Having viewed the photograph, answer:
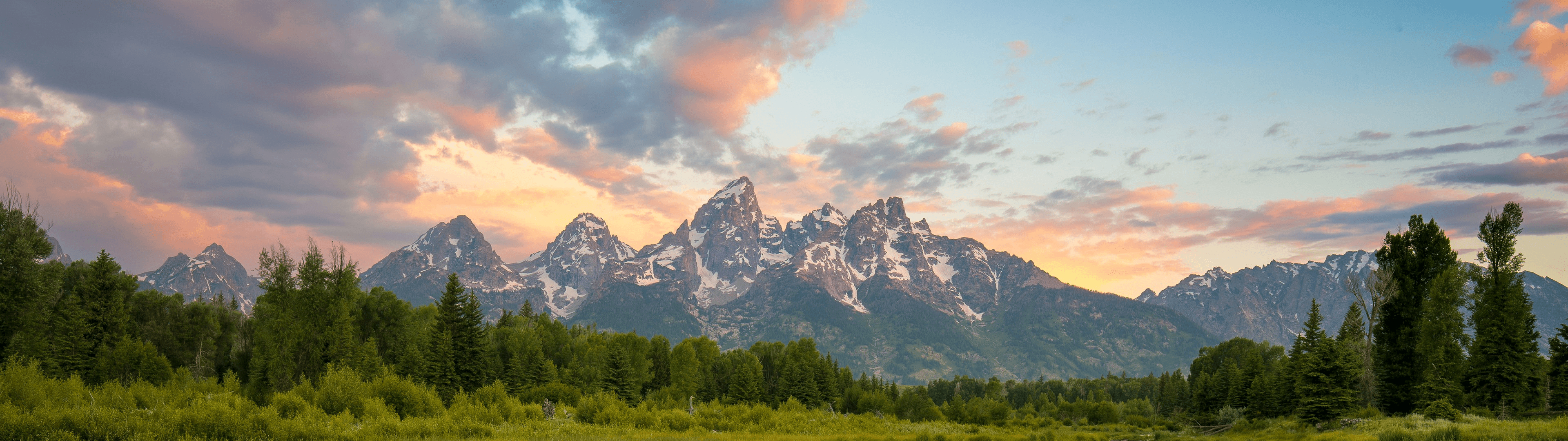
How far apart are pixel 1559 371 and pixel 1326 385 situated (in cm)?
1716

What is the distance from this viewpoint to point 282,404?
36875 millimetres

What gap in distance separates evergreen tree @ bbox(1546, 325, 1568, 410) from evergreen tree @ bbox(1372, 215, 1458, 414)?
8.11 m

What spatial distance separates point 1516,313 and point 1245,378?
34832 millimetres

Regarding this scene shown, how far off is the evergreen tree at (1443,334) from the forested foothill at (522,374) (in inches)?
6.4

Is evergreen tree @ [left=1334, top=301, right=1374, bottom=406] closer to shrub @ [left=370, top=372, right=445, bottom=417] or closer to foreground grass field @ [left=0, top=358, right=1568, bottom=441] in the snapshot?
foreground grass field @ [left=0, top=358, right=1568, bottom=441]

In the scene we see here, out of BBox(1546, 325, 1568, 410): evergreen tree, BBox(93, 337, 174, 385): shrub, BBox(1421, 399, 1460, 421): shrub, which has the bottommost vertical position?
BBox(93, 337, 174, 385): shrub

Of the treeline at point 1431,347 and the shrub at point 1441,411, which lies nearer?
the shrub at point 1441,411

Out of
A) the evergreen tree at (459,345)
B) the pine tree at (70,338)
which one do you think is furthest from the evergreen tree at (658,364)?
the pine tree at (70,338)

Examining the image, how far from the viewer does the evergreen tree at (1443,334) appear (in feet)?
182

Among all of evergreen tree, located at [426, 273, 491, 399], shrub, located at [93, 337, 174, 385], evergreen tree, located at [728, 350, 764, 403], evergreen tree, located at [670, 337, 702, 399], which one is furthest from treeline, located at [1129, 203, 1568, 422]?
shrub, located at [93, 337, 174, 385]

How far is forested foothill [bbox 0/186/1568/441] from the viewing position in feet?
115

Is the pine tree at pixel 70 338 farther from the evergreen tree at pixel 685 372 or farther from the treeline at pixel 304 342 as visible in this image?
the evergreen tree at pixel 685 372

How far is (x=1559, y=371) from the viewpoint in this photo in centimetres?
5109

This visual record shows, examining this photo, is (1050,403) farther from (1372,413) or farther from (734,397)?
(1372,413)
